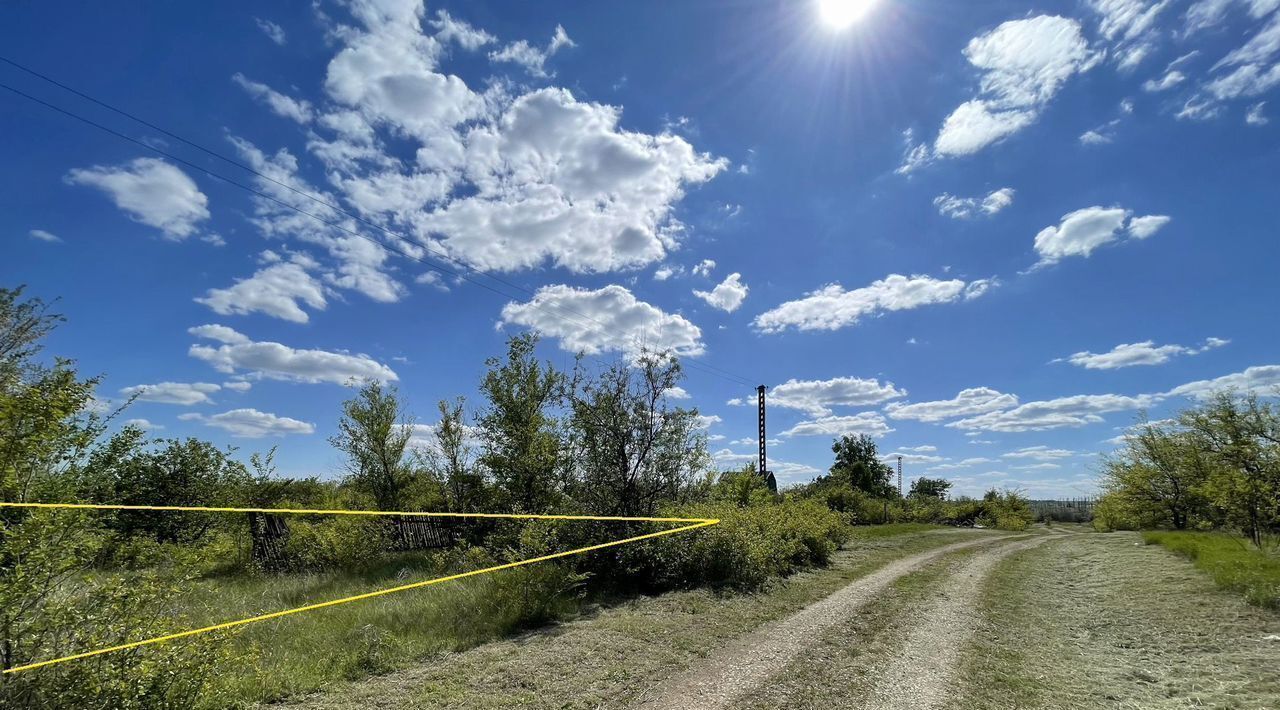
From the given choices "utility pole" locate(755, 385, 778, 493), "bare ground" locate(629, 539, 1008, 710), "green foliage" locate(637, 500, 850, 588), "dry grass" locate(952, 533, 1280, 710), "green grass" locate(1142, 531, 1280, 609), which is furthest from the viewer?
"utility pole" locate(755, 385, 778, 493)

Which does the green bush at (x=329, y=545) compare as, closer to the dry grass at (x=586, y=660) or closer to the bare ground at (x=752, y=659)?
the dry grass at (x=586, y=660)

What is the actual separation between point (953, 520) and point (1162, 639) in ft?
156

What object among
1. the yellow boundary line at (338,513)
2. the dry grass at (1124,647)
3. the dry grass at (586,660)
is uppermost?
the yellow boundary line at (338,513)

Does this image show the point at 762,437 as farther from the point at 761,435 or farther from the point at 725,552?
the point at 725,552

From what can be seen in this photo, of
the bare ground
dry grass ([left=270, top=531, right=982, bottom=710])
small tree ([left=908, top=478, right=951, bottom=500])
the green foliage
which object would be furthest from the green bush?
small tree ([left=908, top=478, right=951, bottom=500])

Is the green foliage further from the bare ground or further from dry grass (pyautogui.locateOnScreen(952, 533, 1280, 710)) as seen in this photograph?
dry grass (pyautogui.locateOnScreen(952, 533, 1280, 710))

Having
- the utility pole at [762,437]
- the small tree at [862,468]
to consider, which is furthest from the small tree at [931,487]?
the utility pole at [762,437]

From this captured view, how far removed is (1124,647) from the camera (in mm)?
8219

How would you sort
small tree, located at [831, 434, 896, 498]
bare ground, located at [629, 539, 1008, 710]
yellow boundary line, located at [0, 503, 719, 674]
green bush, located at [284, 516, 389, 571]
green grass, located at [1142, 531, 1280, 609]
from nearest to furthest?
1. yellow boundary line, located at [0, 503, 719, 674]
2. bare ground, located at [629, 539, 1008, 710]
3. green grass, located at [1142, 531, 1280, 609]
4. green bush, located at [284, 516, 389, 571]
5. small tree, located at [831, 434, 896, 498]

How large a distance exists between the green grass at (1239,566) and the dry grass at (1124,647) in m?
0.31

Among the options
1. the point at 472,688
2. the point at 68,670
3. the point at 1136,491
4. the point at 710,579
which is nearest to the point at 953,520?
the point at 1136,491

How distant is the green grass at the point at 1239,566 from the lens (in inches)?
381

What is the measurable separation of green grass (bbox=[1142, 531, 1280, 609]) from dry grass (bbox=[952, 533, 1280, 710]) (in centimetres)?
31

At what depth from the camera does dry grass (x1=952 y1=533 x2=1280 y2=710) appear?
620cm
